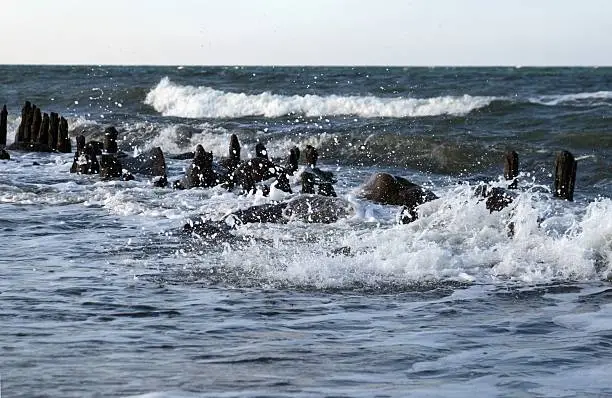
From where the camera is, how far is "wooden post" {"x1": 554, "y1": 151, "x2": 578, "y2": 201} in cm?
1374

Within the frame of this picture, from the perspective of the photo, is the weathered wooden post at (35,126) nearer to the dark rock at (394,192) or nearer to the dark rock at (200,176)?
the dark rock at (200,176)

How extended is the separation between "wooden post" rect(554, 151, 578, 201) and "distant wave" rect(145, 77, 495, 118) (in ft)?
59.5

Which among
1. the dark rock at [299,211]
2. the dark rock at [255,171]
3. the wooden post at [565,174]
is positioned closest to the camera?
the dark rock at [299,211]

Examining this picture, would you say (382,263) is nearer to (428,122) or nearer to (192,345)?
(192,345)

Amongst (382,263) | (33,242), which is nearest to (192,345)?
(382,263)

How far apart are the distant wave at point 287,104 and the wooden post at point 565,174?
59.5 feet

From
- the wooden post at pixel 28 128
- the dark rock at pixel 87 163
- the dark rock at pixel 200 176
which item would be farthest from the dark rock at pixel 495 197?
the wooden post at pixel 28 128

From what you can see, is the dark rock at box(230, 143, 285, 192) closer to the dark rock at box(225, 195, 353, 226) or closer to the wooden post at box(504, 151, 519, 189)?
the dark rock at box(225, 195, 353, 226)

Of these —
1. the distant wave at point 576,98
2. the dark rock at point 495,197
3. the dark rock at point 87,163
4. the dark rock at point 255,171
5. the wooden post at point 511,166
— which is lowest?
the dark rock at point 87,163

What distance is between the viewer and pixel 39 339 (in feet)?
21.1

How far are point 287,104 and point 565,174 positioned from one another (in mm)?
24162

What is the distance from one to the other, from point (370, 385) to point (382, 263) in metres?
3.78

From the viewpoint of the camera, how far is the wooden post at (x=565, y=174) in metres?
13.7

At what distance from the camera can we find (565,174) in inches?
552
